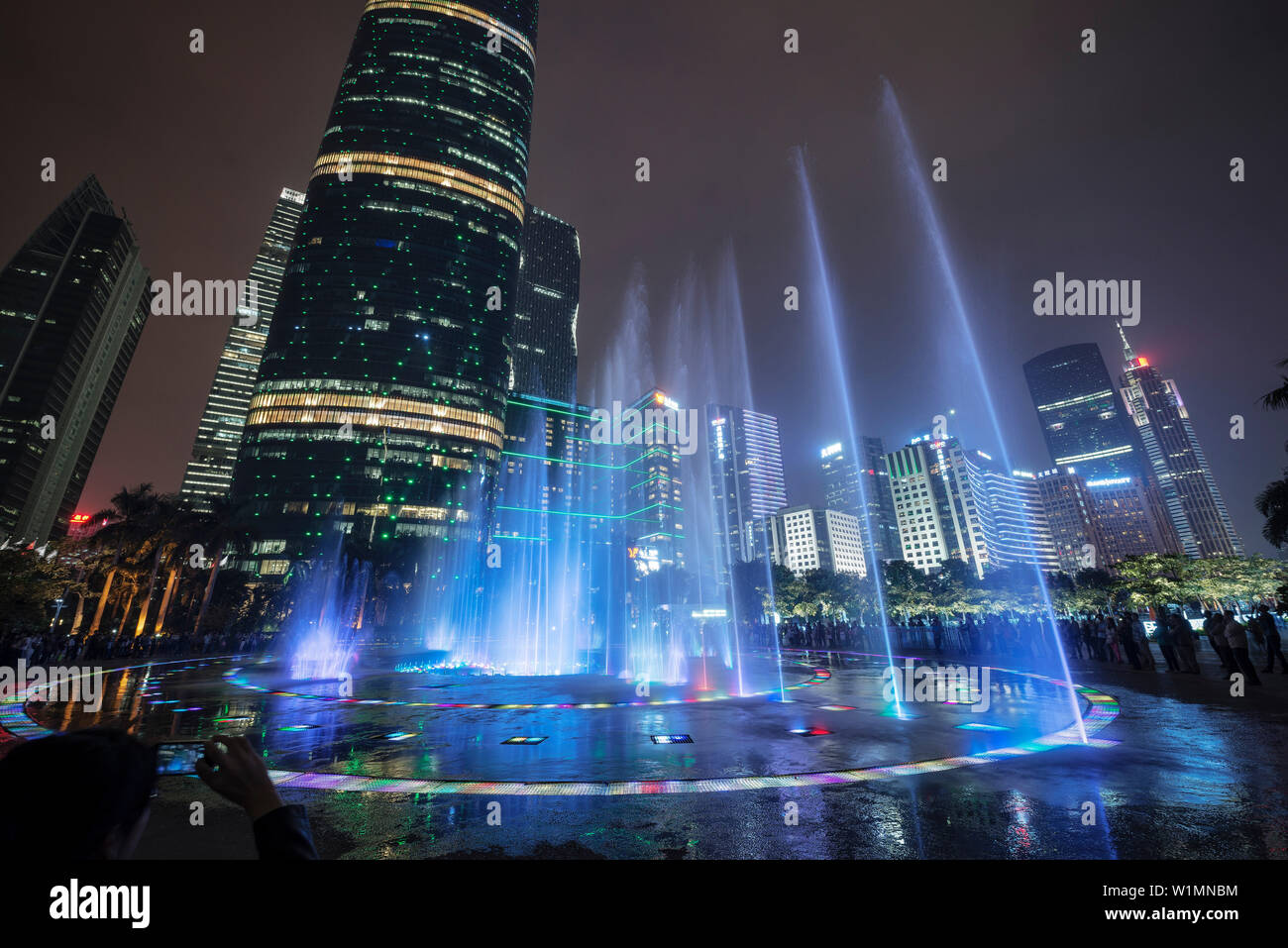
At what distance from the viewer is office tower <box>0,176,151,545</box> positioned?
429ft

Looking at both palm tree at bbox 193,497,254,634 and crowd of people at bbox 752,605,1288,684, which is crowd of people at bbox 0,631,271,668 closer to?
palm tree at bbox 193,497,254,634

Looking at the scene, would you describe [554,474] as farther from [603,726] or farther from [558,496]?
[603,726]

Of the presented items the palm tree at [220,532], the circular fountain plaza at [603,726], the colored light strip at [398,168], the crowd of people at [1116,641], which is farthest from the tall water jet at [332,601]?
the colored light strip at [398,168]

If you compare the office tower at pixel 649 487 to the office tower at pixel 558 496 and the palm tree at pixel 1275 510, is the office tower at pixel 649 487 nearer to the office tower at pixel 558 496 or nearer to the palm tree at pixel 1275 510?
the office tower at pixel 558 496

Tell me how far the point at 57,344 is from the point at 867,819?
21024cm

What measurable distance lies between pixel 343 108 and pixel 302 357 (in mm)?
64866

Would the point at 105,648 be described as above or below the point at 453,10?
below

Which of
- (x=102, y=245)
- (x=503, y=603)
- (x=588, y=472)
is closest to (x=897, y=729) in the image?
(x=503, y=603)

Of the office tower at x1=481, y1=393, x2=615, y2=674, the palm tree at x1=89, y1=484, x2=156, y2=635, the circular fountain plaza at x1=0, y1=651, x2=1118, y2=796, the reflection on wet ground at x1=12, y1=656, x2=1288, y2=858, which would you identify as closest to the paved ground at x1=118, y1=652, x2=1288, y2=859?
the reflection on wet ground at x1=12, y1=656, x2=1288, y2=858

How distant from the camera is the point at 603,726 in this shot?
9.96 metres

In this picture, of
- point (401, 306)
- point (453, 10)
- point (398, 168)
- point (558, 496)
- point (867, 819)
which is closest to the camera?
point (867, 819)

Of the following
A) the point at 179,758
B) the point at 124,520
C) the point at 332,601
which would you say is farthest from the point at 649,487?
the point at 179,758

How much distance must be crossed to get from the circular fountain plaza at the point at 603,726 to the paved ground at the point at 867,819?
0.55 metres
